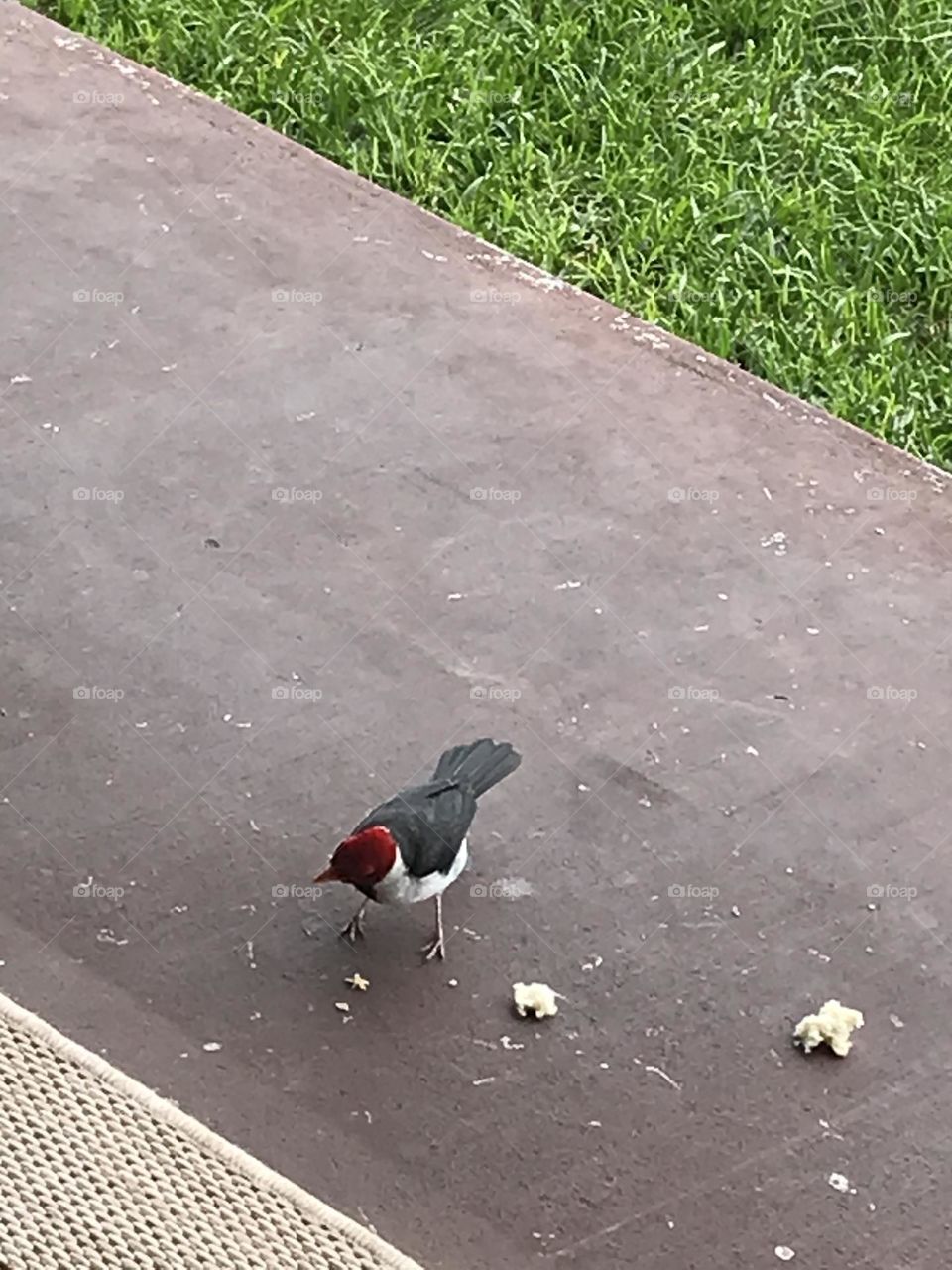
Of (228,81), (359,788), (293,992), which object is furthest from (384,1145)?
(228,81)

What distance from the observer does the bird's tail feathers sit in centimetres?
342

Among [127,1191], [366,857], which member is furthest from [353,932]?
[127,1191]

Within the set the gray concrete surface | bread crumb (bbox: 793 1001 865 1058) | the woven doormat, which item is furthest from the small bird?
bread crumb (bbox: 793 1001 865 1058)

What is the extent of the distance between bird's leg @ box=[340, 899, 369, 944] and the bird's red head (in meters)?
0.18

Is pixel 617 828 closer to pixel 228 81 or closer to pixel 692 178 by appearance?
pixel 692 178

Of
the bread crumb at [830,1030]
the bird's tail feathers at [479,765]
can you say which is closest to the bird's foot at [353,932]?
the bird's tail feathers at [479,765]

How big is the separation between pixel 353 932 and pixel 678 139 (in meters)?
3.01

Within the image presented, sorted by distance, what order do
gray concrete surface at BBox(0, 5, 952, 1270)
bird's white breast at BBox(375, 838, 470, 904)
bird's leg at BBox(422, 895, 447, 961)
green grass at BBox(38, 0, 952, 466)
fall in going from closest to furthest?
gray concrete surface at BBox(0, 5, 952, 1270) < bird's white breast at BBox(375, 838, 470, 904) < bird's leg at BBox(422, 895, 447, 961) < green grass at BBox(38, 0, 952, 466)

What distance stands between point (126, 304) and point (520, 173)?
1.29 meters

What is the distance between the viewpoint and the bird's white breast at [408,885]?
3197 millimetres

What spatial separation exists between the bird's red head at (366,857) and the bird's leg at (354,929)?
0.18m

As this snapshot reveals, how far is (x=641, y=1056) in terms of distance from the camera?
320 cm

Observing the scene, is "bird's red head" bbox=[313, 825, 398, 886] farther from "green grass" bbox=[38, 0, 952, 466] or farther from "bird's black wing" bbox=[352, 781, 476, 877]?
"green grass" bbox=[38, 0, 952, 466]

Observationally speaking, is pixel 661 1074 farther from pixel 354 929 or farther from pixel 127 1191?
pixel 127 1191
